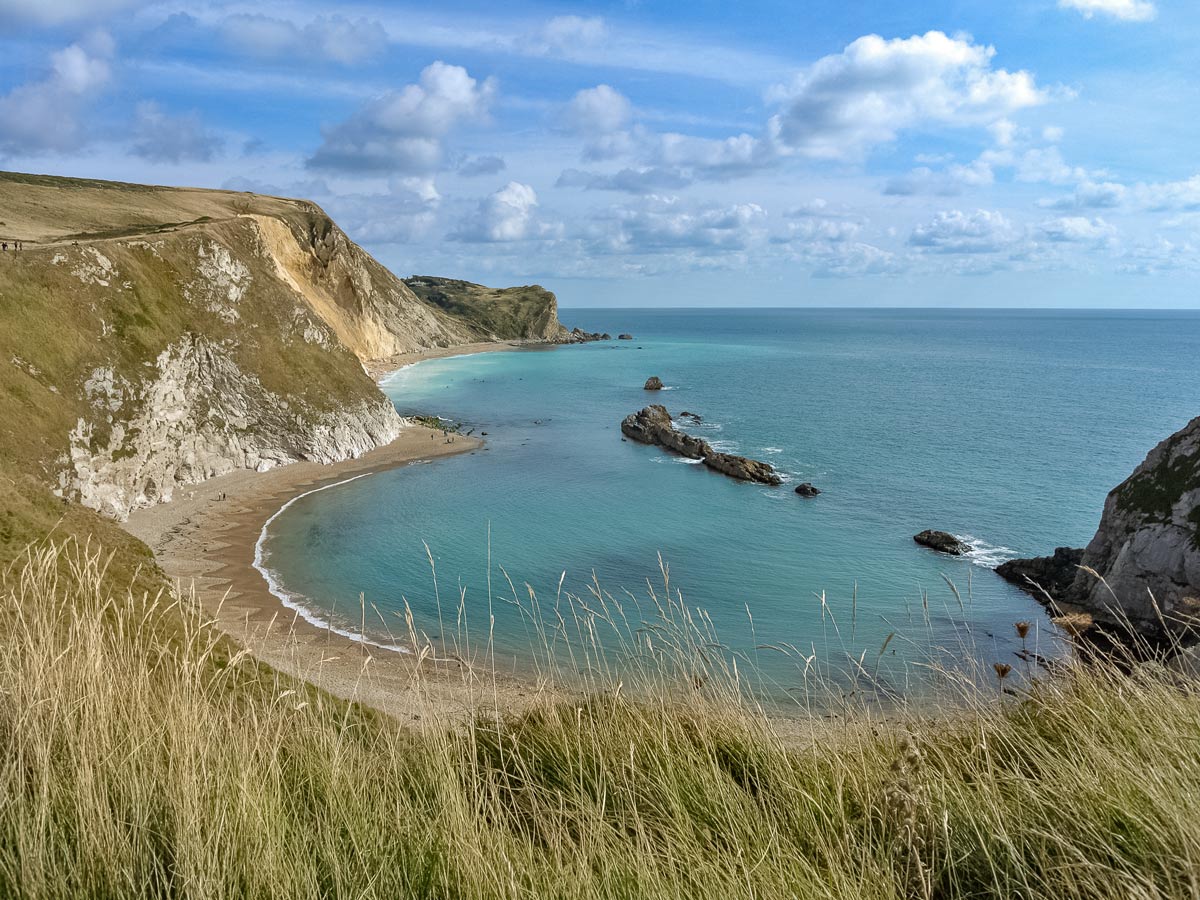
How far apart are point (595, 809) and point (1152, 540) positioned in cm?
2968

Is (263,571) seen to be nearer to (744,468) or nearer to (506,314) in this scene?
(744,468)

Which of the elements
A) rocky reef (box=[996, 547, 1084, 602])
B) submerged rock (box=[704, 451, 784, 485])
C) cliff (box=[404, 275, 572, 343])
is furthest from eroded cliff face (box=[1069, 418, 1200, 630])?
cliff (box=[404, 275, 572, 343])

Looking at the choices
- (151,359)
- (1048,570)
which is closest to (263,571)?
(151,359)

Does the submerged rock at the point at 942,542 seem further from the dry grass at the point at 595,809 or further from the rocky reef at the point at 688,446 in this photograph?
the dry grass at the point at 595,809

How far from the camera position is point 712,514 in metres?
44.1

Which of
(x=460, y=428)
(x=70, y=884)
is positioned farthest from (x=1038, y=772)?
(x=460, y=428)

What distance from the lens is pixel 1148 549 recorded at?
86.4 ft

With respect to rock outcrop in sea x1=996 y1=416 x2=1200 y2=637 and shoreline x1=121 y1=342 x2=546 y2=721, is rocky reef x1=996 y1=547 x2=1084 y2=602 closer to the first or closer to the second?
rock outcrop in sea x1=996 y1=416 x2=1200 y2=637

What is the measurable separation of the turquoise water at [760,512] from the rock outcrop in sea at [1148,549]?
221cm

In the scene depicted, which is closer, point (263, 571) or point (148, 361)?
point (263, 571)

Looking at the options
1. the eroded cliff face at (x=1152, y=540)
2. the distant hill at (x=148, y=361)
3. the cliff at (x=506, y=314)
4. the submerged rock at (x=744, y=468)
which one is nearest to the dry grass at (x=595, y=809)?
the distant hill at (x=148, y=361)

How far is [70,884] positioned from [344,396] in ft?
183

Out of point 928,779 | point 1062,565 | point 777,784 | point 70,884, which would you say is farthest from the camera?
point 1062,565

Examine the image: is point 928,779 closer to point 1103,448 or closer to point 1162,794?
point 1162,794
